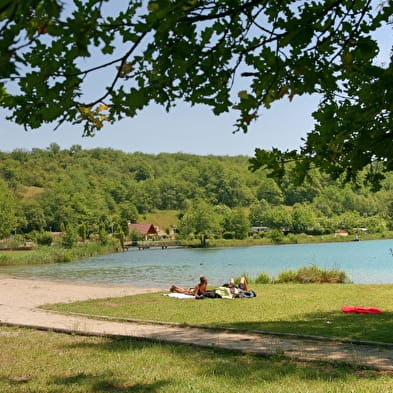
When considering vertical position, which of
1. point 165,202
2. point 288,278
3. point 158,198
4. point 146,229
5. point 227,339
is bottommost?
point 146,229

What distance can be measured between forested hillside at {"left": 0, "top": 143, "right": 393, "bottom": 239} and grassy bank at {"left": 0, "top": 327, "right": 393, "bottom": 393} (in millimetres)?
86646

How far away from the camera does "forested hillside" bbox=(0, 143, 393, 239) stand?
11462 centimetres

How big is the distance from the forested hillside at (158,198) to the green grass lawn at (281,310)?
78584 mm

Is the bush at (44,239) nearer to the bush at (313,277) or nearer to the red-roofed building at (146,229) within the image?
Answer: the red-roofed building at (146,229)

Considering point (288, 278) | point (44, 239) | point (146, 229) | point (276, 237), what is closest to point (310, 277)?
point (288, 278)

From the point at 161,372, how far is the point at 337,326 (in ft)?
16.6

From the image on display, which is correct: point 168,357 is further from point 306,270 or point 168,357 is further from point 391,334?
point 306,270

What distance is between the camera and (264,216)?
133500mm

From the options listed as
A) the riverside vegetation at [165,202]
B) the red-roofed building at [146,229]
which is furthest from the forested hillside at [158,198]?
the red-roofed building at [146,229]

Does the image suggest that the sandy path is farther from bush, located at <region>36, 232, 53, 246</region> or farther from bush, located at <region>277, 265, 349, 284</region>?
bush, located at <region>36, 232, 53, 246</region>

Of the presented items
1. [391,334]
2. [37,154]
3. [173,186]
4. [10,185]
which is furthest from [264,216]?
[391,334]

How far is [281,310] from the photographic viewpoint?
13359 mm

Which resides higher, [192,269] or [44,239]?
[44,239]

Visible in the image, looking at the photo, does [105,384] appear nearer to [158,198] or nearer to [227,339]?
[227,339]
